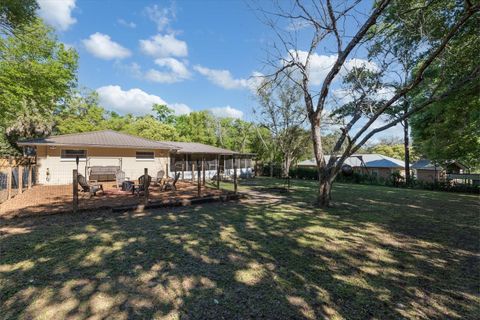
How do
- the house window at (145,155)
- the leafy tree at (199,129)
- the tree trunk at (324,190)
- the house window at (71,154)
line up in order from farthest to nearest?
the leafy tree at (199,129), the house window at (145,155), the house window at (71,154), the tree trunk at (324,190)

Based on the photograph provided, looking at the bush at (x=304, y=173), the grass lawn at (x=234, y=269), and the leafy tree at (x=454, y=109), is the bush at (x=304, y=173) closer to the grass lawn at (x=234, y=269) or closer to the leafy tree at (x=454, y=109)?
the leafy tree at (x=454, y=109)

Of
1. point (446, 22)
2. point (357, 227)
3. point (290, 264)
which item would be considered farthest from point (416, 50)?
point (290, 264)

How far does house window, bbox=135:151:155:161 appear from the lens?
1570 centimetres

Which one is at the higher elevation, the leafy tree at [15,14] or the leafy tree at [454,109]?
the leafy tree at [15,14]

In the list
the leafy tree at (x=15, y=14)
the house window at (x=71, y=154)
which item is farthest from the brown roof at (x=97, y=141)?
the leafy tree at (x=15, y=14)

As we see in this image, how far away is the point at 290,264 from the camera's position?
12.7 ft

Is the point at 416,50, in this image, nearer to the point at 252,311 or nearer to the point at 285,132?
the point at 252,311

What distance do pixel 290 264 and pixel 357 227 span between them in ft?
10.6

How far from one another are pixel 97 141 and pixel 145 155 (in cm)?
288

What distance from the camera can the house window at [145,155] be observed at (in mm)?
15705

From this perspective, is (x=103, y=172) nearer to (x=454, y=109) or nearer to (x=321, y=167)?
(x=321, y=167)

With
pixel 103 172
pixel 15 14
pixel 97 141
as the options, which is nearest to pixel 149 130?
pixel 97 141

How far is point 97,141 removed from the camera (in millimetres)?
14227

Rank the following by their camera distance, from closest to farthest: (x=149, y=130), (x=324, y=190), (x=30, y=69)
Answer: (x=324, y=190), (x=30, y=69), (x=149, y=130)
